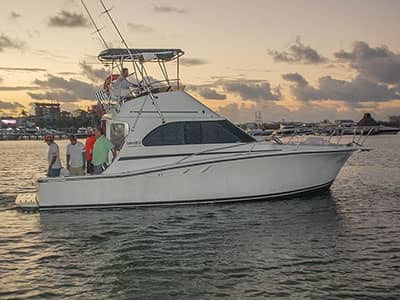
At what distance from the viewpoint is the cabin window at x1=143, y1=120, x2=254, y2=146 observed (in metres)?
16.1

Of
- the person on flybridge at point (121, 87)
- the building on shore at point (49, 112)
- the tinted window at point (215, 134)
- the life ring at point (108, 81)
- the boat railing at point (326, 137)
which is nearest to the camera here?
the tinted window at point (215, 134)

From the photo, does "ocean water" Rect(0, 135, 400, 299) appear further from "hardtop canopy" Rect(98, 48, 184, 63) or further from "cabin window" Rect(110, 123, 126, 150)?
"hardtop canopy" Rect(98, 48, 184, 63)

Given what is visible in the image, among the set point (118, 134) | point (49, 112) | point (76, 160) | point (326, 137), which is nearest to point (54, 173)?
point (76, 160)

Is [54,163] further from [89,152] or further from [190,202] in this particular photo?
[190,202]

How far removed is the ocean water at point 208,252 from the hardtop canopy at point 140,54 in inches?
196

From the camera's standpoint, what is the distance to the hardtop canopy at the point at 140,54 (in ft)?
54.9

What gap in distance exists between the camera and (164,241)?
467 inches

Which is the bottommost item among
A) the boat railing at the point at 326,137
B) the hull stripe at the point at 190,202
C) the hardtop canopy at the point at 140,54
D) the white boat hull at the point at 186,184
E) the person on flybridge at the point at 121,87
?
the hull stripe at the point at 190,202

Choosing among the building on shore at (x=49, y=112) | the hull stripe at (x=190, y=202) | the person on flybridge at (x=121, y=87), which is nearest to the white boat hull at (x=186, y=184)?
the hull stripe at (x=190, y=202)

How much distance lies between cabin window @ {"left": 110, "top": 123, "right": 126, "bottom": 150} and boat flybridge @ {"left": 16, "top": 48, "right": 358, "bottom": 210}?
32 millimetres

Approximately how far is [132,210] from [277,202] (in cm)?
458

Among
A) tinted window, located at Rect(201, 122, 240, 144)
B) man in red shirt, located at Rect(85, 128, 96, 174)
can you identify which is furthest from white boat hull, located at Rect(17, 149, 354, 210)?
man in red shirt, located at Rect(85, 128, 96, 174)

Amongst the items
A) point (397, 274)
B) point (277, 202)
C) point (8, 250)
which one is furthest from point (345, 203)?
point (8, 250)

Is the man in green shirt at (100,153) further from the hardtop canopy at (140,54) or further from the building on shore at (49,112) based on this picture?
the building on shore at (49,112)
